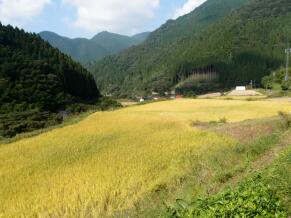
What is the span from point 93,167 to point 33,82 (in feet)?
206

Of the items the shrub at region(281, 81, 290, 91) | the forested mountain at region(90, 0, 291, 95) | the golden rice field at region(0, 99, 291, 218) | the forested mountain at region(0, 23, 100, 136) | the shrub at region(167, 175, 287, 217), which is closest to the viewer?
the shrub at region(167, 175, 287, 217)

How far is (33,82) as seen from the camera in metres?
77.0

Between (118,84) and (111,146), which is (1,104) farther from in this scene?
(118,84)

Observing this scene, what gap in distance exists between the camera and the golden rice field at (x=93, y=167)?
1255cm

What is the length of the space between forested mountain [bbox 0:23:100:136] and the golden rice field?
23939mm

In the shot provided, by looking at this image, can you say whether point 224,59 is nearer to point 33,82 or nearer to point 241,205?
point 33,82

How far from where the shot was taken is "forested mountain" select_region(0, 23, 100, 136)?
60.4 meters

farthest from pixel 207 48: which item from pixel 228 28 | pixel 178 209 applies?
pixel 178 209

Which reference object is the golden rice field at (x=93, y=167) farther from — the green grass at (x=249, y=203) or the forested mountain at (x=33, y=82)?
the forested mountain at (x=33, y=82)

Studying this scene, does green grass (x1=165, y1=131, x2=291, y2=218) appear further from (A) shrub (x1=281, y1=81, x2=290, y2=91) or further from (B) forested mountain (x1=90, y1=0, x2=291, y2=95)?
(B) forested mountain (x1=90, y1=0, x2=291, y2=95)

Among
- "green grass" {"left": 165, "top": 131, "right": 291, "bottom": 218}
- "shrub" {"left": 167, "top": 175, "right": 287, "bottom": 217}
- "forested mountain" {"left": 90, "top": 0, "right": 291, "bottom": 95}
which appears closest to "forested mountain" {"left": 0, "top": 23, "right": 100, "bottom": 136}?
"green grass" {"left": 165, "top": 131, "right": 291, "bottom": 218}

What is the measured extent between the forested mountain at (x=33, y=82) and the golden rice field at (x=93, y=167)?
23939 mm

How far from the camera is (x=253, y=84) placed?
13000cm

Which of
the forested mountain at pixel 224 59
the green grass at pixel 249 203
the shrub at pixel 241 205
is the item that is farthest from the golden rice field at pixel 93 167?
the forested mountain at pixel 224 59
